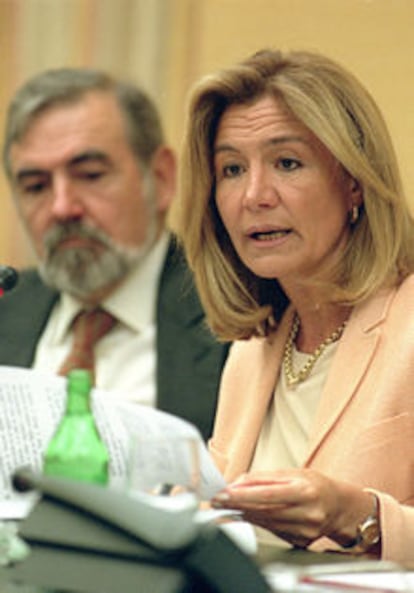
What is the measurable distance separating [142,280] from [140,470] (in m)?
2.55

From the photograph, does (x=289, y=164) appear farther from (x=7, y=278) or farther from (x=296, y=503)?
(x=296, y=503)

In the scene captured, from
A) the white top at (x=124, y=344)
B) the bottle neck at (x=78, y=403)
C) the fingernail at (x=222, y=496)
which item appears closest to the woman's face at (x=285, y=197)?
the fingernail at (x=222, y=496)

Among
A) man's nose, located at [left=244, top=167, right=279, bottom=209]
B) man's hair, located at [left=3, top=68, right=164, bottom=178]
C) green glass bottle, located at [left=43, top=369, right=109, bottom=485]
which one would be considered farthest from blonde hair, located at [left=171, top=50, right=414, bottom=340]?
man's hair, located at [left=3, top=68, right=164, bottom=178]

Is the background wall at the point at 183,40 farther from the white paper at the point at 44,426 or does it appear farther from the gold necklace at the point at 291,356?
the white paper at the point at 44,426

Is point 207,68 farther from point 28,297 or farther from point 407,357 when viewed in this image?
point 407,357

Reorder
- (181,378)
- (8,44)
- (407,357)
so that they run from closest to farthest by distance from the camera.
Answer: (407,357), (181,378), (8,44)

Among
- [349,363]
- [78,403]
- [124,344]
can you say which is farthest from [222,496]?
[124,344]

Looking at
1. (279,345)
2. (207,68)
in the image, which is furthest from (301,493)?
(207,68)

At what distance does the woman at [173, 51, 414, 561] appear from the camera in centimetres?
197

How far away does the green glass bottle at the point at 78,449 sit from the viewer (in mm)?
1373

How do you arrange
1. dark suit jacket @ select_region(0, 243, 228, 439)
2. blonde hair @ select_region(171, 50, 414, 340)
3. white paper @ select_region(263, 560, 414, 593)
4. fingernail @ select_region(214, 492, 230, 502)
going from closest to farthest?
white paper @ select_region(263, 560, 414, 593) → fingernail @ select_region(214, 492, 230, 502) → blonde hair @ select_region(171, 50, 414, 340) → dark suit jacket @ select_region(0, 243, 228, 439)

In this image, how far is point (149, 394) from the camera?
3.52m

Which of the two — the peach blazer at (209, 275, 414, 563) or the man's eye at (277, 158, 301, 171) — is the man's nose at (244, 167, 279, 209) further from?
the peach blazer at (209, 275, 414, 563)

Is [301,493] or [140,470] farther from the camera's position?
[301,493]
